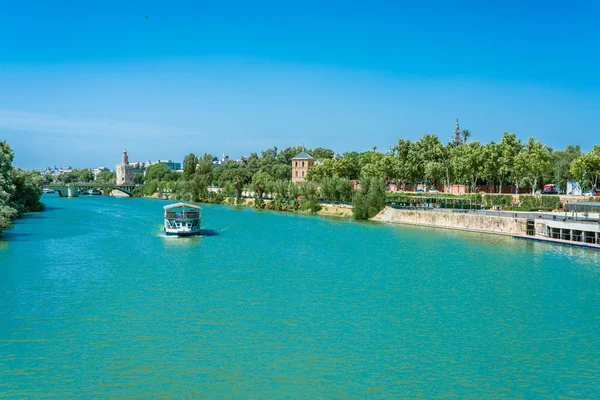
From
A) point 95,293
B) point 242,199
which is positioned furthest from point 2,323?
point 242,199

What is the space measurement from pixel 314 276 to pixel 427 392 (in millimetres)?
18080

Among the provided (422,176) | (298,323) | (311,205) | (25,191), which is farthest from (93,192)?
(298,323)

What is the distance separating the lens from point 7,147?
3157 inches

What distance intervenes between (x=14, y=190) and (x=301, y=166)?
7751cm

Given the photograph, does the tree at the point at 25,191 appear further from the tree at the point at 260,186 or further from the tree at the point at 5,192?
the tree at the point at 260,186

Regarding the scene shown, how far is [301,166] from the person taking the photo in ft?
447

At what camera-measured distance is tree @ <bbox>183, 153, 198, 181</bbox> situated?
489 feet

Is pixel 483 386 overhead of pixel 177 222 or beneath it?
beneath

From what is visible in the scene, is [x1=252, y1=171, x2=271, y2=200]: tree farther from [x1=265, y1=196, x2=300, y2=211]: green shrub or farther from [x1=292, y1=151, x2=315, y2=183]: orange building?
[x1=292, y1=151, x2=315, y2=183]: orange building

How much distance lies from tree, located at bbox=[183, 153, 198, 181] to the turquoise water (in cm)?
10241

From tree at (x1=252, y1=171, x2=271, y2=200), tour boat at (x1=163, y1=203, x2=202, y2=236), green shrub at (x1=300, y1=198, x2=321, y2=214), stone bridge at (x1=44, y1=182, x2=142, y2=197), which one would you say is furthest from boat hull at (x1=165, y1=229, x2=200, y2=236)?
stone bridge at (x1=44, y1=182, x2=142, y2=197)

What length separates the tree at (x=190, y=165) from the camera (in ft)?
489

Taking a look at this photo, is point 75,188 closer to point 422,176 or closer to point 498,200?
point 422,176

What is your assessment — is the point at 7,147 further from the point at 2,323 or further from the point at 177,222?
the point at 2,323
